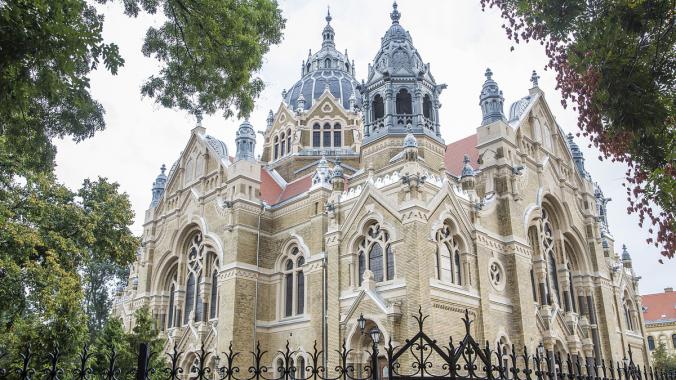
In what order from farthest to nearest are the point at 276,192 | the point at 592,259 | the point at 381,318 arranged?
the point at 276,192 → the point at 592,259 → the point at 381,318

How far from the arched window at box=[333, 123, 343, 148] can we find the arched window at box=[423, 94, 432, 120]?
9849mm

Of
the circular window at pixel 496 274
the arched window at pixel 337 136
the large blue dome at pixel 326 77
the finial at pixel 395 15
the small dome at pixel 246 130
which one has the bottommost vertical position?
the circular window at pixel 496 274

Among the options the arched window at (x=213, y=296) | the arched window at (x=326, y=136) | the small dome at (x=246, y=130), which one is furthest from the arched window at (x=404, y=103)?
the arched window at (x=213, y=296)

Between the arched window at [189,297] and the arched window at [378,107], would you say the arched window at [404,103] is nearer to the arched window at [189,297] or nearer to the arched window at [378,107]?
the arched window at [378,107]

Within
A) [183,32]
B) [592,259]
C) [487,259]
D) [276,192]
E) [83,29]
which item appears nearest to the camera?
[83,29]

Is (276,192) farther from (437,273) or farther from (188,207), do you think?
(437,273)

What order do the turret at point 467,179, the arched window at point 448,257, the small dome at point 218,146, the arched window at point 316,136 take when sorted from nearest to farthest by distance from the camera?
the arched window at point 448,257
the turret at point 467,179
the small dome at point 218,146
the arched window at point 316,136

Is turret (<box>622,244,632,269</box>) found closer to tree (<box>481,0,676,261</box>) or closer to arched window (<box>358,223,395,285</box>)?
arched window (<box>358,223,395,285</box>)

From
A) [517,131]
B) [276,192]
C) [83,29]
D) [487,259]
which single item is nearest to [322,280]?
[487,259]

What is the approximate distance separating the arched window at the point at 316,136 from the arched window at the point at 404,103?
10170mm

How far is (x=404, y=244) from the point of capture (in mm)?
19656

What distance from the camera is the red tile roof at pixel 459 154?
26656mm

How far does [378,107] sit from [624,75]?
17.7 metres

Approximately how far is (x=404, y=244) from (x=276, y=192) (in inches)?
461
